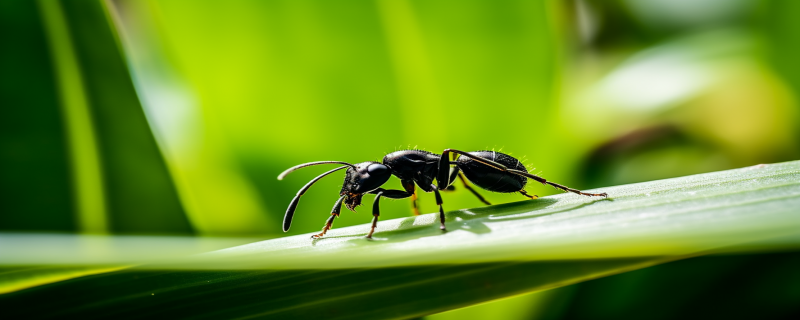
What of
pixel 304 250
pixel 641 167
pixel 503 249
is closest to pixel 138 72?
pixel 304 250

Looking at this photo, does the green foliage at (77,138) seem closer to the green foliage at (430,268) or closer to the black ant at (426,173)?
the black ant at (426,173)

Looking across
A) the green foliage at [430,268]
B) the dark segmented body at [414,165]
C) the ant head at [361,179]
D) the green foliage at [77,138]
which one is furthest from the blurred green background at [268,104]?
the green foliage at [430,268]

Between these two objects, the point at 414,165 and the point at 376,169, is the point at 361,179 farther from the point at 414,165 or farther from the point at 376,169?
the point at 414,165

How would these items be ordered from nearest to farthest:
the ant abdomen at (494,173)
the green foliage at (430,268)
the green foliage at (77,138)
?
1. the green foliage at (430,268)
2. the green foliage at (77,138)
3. the ant abdomen at (494,173)

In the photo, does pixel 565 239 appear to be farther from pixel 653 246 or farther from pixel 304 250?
pixel 304 250

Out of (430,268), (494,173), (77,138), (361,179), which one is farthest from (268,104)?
(430,268)

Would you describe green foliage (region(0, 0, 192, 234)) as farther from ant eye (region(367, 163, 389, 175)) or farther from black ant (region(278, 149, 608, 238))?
ant eye (region(367, 163, 389, 175))
